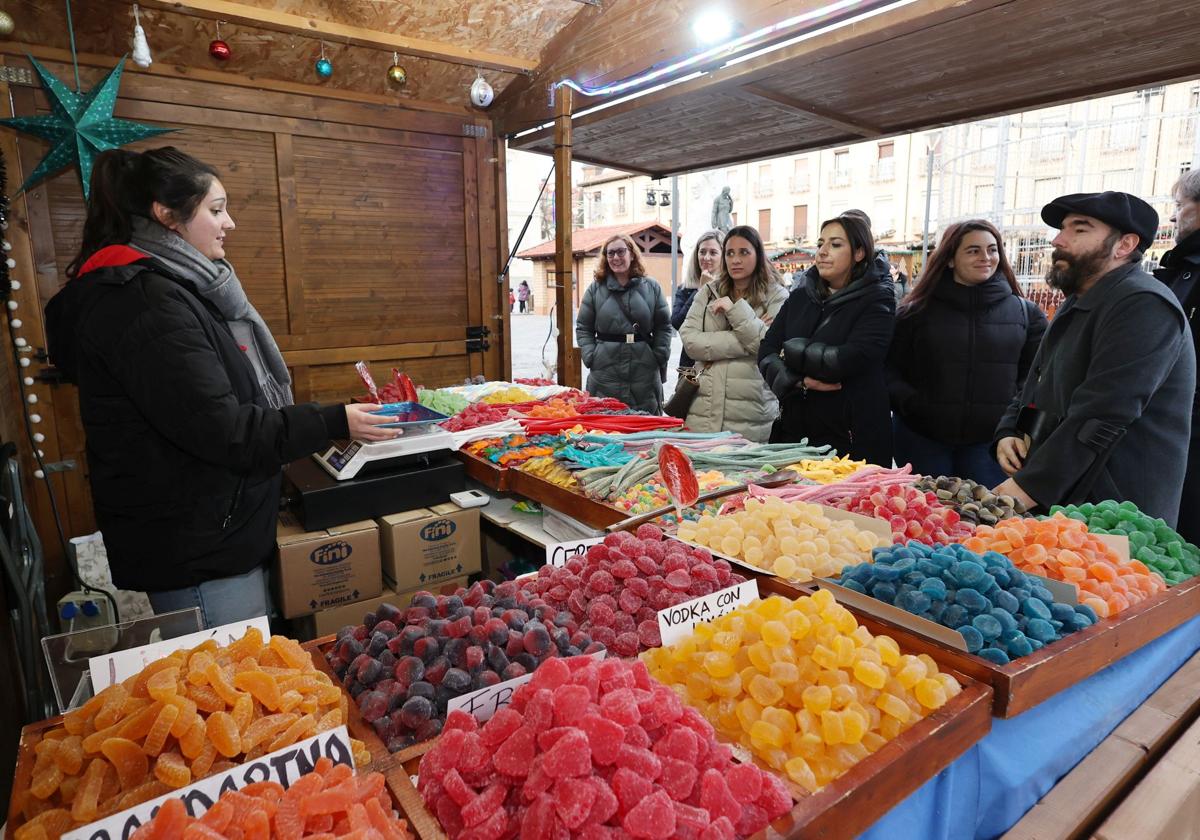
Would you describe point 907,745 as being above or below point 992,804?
above

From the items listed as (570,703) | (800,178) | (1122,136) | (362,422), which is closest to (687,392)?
(362,422)

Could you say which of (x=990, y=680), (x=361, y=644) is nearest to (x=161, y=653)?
(x=361, y=644)

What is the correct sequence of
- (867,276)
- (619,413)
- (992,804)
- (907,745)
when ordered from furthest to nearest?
(619,413) → (867,276) → (992,804) → (907,745)

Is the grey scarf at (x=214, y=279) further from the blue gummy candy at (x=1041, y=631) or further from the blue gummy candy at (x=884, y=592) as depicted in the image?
the blue gummy candy at (x=1041, y=631)

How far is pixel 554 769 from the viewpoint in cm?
68

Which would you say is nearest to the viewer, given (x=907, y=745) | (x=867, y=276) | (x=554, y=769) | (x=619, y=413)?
(x=554, y=769)

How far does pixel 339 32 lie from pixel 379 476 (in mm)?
2229

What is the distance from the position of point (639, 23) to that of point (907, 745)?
322 centimetres

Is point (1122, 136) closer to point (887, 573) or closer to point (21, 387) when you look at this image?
point (887, 573)

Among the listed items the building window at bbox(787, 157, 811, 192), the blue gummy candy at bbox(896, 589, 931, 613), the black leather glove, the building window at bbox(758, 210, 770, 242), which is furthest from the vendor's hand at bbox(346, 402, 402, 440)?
the building window at bbox(758, 210, 770, 242)

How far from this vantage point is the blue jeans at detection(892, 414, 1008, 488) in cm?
286

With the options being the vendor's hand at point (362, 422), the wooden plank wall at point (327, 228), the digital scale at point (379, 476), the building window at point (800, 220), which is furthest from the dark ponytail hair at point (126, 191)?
the building window at point (800, 220)

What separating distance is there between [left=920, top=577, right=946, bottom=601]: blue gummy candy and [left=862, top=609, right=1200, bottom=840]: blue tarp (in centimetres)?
19

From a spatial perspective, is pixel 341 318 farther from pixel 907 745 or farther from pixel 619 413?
pixel 907 745
